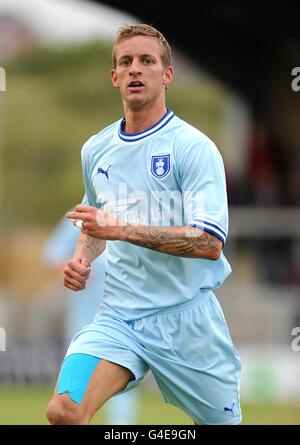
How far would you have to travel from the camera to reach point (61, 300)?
19.0 meters

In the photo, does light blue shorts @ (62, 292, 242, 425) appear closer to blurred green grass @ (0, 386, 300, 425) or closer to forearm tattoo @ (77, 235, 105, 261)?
forearm tattoo @ (77, 235, 105, 261)

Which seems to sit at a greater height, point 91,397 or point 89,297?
point 89,297

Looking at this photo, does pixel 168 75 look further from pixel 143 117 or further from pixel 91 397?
pixel 91 397

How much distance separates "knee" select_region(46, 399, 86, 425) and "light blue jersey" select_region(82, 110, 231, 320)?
0.63m

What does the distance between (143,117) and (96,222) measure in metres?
0.83

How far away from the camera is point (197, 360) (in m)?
6.32

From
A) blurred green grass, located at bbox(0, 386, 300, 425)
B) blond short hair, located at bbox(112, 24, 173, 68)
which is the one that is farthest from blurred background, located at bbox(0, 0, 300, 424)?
blond short hair, located at bbox(112, 24, 173, 68)

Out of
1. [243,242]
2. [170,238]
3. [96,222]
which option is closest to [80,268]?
[96,222]

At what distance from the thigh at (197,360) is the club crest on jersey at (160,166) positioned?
733 mm

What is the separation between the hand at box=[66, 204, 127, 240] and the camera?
579 cm

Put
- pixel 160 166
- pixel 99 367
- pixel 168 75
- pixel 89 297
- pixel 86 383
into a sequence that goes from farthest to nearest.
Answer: pixel 89 297 → pixel 168 75 → pixel 160 166 → pixel 99 367 → pixel 86 383

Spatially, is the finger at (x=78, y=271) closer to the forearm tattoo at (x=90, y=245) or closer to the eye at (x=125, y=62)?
the forearm tattoo at (x=90, y=245)

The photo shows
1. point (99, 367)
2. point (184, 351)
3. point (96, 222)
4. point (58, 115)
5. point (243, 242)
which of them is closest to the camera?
point (96, 222)

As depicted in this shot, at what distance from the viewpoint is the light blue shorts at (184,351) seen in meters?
6.24
